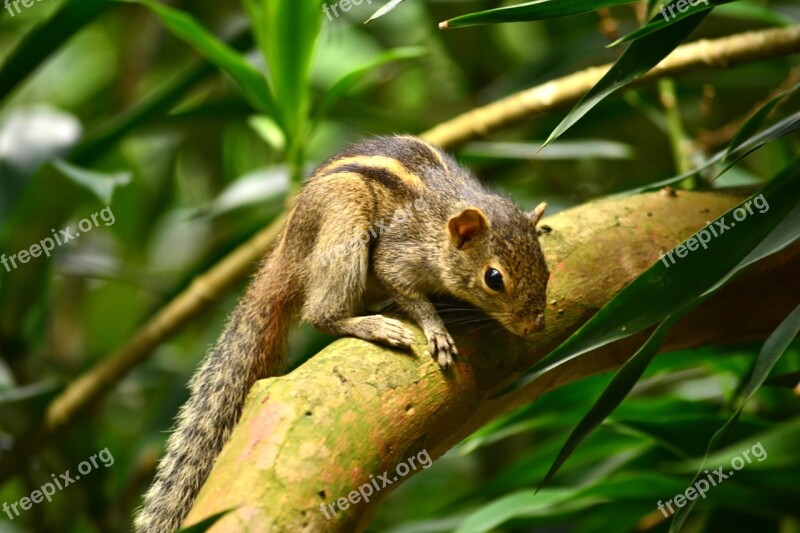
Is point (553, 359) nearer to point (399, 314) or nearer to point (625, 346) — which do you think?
point (625, 346)

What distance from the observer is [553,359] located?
1416mm

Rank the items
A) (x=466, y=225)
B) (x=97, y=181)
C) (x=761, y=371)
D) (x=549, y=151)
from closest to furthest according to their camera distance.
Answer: (x=761, y=371) → (x=466, y=225) → (x=97, y=181) → (x=549, y=151)

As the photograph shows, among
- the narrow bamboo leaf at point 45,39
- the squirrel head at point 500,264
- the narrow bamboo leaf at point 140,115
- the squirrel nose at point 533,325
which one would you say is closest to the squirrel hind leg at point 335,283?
the squirrel head at point 500,264

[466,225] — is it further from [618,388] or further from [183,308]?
[183,308]

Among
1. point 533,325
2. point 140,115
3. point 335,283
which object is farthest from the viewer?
point 140,115

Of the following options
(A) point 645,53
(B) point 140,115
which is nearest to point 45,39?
(B) point 140,115

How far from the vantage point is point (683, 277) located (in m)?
1.46

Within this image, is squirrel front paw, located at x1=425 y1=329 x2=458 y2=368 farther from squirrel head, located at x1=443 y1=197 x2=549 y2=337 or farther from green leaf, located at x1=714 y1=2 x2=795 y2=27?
green leaf, located at x1=714 y1=2 x2=795 y2=27

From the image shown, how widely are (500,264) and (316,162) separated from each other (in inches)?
46.5

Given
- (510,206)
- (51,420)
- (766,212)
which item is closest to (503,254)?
(510,206)

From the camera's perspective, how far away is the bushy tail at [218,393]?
1713 mm

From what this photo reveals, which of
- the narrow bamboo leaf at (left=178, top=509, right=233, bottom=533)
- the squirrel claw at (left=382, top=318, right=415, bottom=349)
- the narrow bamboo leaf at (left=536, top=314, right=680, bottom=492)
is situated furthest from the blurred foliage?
the narrow bamboo leaf at (left=178, top=509, right=233, bottom=533)

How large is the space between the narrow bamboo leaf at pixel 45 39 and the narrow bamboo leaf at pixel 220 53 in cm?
33

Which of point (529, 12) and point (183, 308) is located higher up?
point (529, 12)
